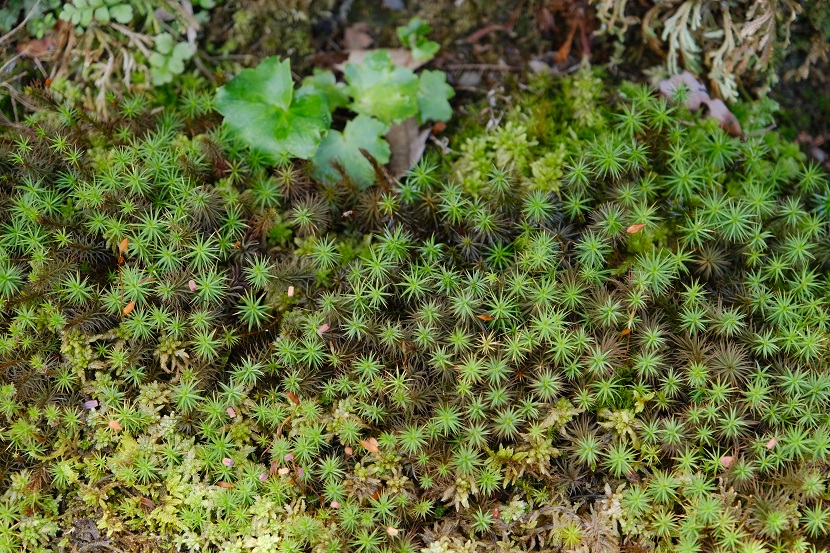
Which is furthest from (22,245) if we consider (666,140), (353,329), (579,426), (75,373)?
(666,140)

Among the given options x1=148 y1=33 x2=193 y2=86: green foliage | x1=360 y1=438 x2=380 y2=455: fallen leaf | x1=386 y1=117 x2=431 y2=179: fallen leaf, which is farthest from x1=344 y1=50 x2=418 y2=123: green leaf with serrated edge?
x1=360 y1=438 x2=380 y2=455: fallen leaf

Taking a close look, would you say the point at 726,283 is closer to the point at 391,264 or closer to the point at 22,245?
the point at 391,264

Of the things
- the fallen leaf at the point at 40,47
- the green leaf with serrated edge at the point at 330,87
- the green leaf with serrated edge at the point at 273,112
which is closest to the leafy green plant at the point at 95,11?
the fallen leaf at the point at 40,47

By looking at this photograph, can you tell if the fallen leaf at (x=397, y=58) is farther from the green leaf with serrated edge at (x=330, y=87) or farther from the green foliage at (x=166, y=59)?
the green foliage at (x=166, y=59)

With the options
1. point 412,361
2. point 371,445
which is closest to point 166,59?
point 412,361

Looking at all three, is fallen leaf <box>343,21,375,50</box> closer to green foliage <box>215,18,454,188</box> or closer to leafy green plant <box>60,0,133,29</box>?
green foliage <box>215,18,454,188</box>

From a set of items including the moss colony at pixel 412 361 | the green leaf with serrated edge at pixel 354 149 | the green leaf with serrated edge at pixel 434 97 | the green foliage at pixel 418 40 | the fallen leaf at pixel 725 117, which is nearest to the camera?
the moss colony at pixel 412 361
